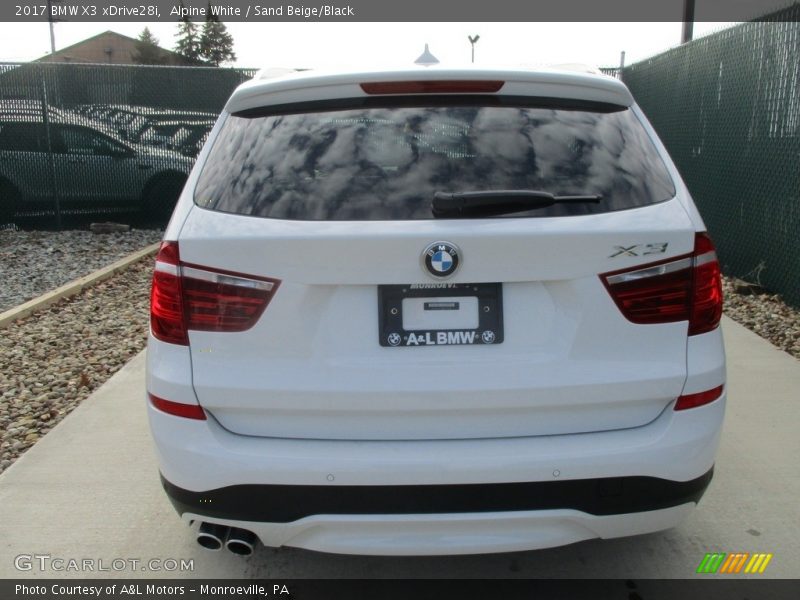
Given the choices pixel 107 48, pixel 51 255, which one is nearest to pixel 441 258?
pixel 51 255

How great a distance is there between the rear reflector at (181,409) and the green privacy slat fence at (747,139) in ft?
19.2

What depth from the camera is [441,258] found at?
225cm

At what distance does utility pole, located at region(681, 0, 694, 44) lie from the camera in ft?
40.6

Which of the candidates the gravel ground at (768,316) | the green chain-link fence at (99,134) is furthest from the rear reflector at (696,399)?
the green chain-link fence at (99,134)

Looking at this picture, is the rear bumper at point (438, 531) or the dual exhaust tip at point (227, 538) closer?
the rear bumper at point (438, 531)

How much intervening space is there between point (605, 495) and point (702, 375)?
471 millimetres

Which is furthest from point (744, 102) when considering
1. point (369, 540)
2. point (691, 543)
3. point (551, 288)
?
point (369, 540)

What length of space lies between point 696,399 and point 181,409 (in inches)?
61.8

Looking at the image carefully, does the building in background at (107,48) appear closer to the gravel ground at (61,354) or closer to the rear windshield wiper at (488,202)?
the gravel ground at (61,354)

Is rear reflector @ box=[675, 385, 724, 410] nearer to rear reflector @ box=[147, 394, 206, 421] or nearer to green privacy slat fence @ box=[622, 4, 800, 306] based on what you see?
rear reflector @ box=[147, 394, 206, 421]

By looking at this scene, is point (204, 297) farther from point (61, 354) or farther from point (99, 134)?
point (99, 134)

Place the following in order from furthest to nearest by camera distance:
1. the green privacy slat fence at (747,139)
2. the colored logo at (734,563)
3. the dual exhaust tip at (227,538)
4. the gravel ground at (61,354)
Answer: the green privacy slat fence at (747,139) → the gravel ground at (61,354) → the colored logo at (734,563) → the dual exhaust tip at (227,538)

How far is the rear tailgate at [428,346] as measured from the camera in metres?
2.26

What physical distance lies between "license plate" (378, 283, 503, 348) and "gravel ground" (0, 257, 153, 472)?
2730mm
